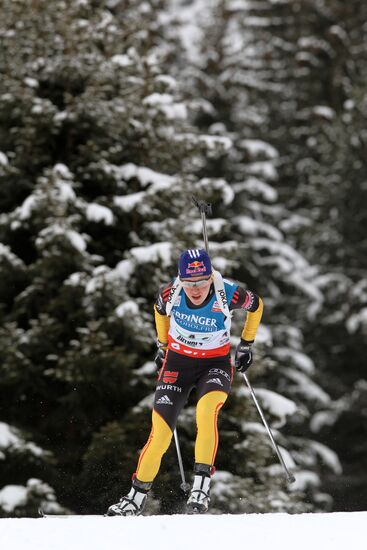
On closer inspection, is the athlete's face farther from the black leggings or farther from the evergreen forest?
the evergreen forest

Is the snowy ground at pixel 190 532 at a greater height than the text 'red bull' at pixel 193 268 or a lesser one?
lesser

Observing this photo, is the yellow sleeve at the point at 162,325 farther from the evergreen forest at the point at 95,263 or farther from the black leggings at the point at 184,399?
the evergreen forest at the point at 95,263

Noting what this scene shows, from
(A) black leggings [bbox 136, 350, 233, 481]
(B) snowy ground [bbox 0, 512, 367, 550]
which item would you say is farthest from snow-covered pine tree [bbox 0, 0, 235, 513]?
(B) snowy ground [bbox 0, 512, 367, 550]

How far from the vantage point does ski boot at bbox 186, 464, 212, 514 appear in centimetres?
640

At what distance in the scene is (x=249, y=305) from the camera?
692cm

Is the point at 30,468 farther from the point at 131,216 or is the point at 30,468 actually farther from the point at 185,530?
the point at 185,530

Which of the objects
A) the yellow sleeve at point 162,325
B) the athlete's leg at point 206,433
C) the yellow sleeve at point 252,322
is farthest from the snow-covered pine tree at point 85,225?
the athlete's leg at point 206,433

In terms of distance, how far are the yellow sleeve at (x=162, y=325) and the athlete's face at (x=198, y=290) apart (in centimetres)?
51

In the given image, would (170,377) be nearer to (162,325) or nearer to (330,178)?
(162,325)

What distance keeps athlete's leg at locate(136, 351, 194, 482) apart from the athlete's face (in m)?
0.52

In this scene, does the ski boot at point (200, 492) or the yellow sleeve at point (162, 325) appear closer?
the ski boot at point (200, 492)

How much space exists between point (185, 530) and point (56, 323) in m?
7.13

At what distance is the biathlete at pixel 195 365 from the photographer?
6.51m

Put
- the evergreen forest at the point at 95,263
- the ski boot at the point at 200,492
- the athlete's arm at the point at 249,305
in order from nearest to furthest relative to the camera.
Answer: the ski boot at the point at 200,492, the athlete's arm at the point at 249,305, the evergreen forest at the point at 95,263
